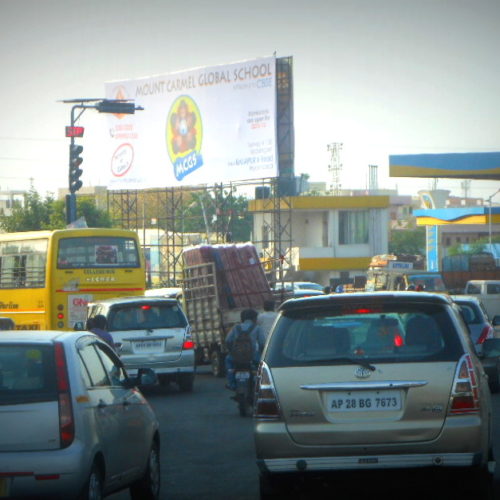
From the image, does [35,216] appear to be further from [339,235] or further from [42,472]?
[42,472]

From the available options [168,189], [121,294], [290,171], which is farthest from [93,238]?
[168,189]

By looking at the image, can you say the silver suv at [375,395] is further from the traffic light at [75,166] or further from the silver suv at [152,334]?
the traffic light at [75,166]

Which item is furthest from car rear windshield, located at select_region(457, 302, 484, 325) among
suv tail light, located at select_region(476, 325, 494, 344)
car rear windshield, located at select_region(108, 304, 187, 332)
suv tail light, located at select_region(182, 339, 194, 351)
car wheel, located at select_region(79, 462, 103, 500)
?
car wheel, located at select_region(79, 462, 103, 500)

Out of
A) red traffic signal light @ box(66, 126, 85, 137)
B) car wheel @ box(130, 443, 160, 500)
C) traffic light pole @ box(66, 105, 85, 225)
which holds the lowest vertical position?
car wheel @ box(130, 443, 160, 500)

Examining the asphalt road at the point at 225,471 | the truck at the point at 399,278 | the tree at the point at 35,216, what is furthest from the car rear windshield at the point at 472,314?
the tree at the point at 35,216

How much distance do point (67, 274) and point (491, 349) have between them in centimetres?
1902

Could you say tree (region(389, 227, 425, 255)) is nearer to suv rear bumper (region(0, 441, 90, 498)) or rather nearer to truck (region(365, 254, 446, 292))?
truck (region(365, 254, 446, 292))

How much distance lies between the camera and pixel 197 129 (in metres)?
49.0

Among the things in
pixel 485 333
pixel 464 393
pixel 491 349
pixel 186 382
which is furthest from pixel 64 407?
pixel 186 382

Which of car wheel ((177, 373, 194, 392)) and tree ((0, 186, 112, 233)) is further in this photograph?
tree ((0, 186, 112, 233))

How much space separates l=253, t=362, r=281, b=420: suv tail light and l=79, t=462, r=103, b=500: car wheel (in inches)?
45.6

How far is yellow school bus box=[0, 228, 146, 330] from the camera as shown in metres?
27.3

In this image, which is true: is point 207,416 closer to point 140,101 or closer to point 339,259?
point 140,101

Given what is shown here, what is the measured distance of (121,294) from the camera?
27.9 metres
